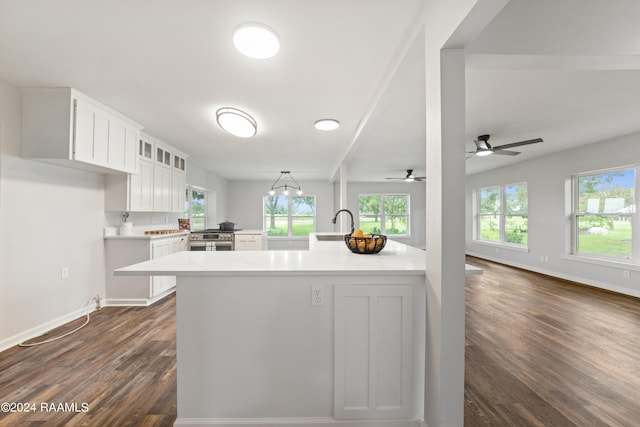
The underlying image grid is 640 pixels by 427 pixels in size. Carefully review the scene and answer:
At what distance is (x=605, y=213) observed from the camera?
15.2 feet

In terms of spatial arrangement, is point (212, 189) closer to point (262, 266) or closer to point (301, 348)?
point (262, 266)

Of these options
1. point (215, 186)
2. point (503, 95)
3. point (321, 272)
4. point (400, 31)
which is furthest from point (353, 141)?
point (215, 186)

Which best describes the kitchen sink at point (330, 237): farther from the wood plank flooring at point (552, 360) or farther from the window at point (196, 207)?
the window at point (196, 207)

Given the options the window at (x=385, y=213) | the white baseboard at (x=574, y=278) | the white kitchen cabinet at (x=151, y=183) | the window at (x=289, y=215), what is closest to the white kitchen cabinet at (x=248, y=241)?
the white kitchen cabinet at (x=151, y=183)

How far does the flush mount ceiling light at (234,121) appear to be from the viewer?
2.24 metres

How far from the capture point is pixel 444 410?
1.30 metres

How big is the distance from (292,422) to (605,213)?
6.06m

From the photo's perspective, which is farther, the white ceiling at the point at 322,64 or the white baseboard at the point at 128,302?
the white baseboard at the point at 128,302

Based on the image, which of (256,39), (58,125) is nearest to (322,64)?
(256,39)

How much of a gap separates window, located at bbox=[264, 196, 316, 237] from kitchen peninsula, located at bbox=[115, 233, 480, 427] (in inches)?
291

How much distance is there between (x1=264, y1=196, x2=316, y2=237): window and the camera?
353 inches

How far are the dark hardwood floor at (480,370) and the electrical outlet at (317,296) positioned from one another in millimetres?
1148

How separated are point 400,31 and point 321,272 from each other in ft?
5.30

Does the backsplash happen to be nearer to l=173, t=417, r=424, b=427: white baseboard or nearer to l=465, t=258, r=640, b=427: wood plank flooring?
l=173, t=417, r=424, b=427: white baseboard
